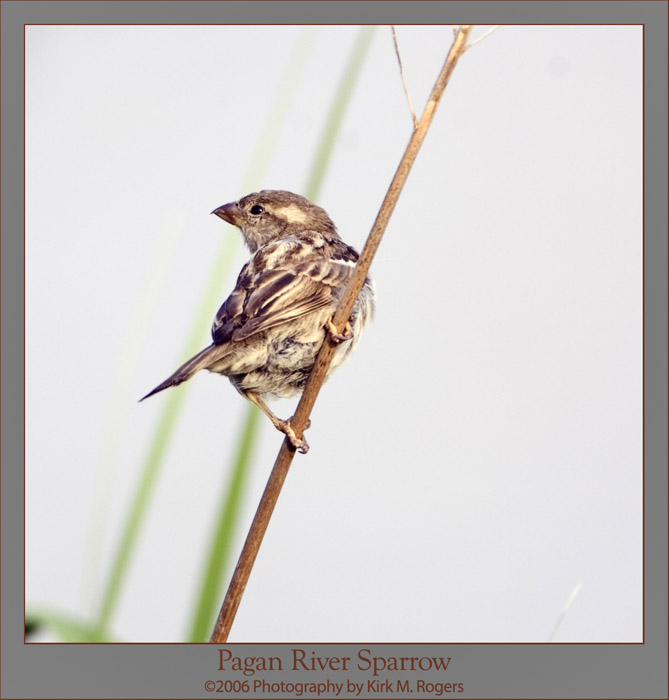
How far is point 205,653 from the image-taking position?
265 centimetres

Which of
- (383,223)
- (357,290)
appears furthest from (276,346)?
(383,223)

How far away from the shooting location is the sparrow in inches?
118

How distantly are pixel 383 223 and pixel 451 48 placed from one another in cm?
51

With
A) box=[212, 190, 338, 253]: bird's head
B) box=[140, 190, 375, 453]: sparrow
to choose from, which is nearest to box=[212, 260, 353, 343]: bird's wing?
box=[140, 190, 375, 453]: sparrow

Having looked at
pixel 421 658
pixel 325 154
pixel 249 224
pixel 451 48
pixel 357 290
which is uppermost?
pixel 249 224

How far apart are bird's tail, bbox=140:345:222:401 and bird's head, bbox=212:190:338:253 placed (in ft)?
4.17

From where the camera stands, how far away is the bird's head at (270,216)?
4.05 m

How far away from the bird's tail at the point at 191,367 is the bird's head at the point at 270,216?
50.0 inches

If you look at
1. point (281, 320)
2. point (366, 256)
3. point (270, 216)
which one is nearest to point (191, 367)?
point (281, 320)

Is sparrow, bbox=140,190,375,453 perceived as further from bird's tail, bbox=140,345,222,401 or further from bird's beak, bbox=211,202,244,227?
bird's beak, bbox=211,202,244,227

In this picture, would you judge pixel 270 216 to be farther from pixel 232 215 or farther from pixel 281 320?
pixel 281 320

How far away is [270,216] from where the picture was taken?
13.4 ft

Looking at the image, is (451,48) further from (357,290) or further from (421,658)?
(421,658)

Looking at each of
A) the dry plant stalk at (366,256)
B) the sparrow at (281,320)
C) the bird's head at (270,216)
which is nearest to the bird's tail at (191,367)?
the sparrow at (281,320)
